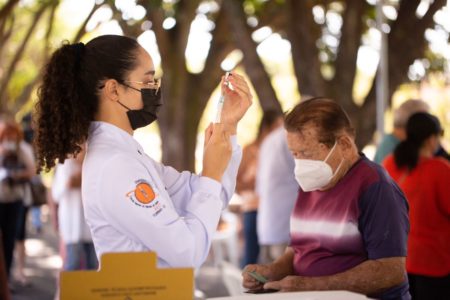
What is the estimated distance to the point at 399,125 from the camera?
268 inches

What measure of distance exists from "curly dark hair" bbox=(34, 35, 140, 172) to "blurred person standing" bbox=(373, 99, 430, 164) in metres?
4.08

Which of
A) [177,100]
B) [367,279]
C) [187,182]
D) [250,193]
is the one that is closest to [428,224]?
[367,279]

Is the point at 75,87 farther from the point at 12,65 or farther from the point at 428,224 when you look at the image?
the point at 12,65

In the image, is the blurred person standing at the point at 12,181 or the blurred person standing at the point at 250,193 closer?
the blurred person standing at the point at 250,193

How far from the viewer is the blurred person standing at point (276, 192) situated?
8039 mm

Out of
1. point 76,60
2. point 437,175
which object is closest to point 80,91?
point 76,60

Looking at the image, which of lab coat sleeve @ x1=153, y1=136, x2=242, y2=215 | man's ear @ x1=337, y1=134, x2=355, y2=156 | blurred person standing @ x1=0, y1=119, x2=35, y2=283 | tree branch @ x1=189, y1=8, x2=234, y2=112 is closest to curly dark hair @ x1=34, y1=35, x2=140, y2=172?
lab coat sleeve @ x1=153, y1=136, x2=242, y2=215

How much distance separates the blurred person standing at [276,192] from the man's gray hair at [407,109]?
1.41m

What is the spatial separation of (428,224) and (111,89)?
2913 millimetres

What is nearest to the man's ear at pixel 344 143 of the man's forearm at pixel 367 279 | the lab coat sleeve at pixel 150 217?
the man's forearm at pixel 367 279

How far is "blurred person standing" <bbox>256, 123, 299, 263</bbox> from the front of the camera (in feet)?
26.4

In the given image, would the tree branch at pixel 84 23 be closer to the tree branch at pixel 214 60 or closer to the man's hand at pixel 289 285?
the tree branch at pixel 214 60

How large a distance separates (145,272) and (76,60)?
0.84 meters

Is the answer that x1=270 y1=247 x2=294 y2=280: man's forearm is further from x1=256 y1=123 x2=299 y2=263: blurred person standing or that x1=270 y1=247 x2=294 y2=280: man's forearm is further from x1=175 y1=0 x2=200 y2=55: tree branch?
x1=175 y1=0 x2=200 y2=55: tree branch
